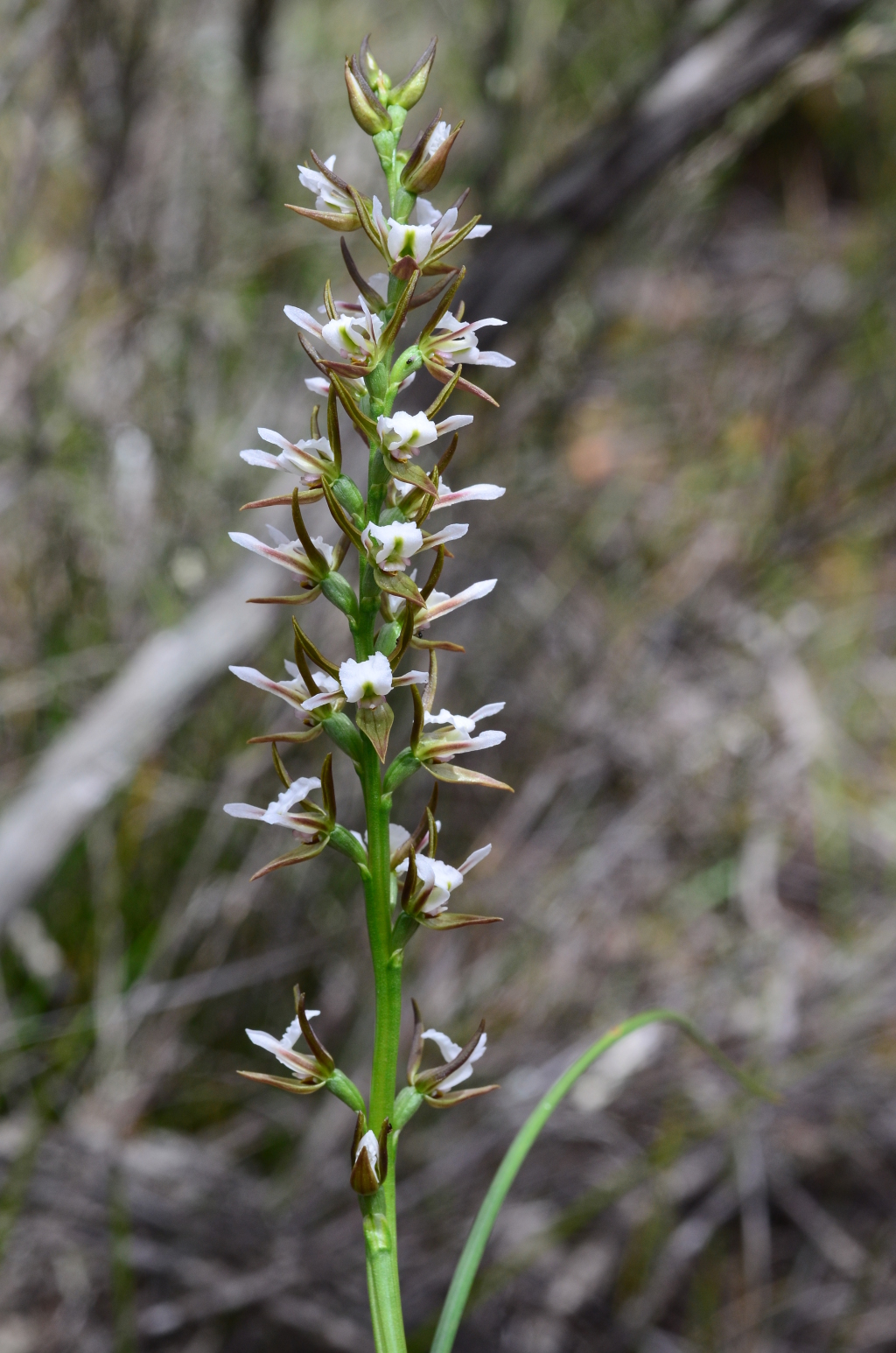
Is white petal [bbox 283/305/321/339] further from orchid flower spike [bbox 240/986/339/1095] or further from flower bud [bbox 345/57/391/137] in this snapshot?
orchid flower spike [bbox 240/986/339/1095]

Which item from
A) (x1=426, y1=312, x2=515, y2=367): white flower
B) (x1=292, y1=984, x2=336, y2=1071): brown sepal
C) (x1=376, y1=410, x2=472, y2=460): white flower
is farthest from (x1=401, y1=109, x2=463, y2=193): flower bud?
(x1=292, y1=984, x2=336, y2=1071): brown sepal

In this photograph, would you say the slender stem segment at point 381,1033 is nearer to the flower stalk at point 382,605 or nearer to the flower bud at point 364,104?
the flower stalk at point 382,605

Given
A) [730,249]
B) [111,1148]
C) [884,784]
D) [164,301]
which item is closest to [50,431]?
[164,301]

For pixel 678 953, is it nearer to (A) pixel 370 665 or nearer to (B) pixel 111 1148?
(B) pixel 111 1148

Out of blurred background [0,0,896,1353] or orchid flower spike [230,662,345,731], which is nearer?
orchid flower spike [230,662,345,731]

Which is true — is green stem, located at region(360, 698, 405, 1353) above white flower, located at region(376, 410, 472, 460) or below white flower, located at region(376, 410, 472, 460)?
below

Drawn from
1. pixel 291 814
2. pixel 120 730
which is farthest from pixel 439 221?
pixel 120 730

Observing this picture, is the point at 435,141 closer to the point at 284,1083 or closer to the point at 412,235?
the point at 412,235

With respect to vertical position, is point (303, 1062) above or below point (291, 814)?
below

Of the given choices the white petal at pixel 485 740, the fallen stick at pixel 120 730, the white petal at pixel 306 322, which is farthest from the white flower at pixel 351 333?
the fallen stick at pixel 120 730
